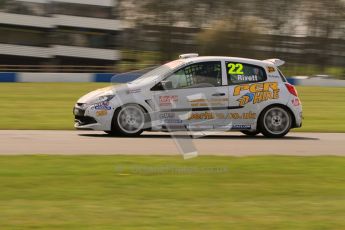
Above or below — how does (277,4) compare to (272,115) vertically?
above

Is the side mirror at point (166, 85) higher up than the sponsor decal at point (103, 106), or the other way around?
the side mirror at point (166, 85)

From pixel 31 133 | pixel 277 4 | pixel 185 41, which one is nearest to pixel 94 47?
pixel 185 41

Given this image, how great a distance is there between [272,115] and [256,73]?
89 cm

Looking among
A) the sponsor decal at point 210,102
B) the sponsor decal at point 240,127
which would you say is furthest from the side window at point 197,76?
the sponsor decal at point 240,127

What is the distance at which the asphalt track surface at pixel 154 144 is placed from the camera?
10148 millimetres

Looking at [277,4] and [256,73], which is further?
[277,4]

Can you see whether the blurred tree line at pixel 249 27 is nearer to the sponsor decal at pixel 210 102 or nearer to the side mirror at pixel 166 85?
the sponsor decal at pixel 210 102

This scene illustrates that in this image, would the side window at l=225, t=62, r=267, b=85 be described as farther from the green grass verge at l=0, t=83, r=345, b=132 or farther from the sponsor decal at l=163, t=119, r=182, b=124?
the green grass verge at l=0, t=83, r=345, b=132

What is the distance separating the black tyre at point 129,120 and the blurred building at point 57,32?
32294 millimetres

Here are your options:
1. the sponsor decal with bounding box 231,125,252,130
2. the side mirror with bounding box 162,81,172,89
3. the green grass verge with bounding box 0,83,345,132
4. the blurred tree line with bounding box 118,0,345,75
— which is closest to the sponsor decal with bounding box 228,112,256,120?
the sponsor decal with bounding box 231,125,252,130
